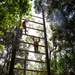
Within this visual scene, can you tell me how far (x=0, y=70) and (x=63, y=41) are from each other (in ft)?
39.1

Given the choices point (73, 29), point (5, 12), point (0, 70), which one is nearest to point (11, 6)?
point (5, 12)

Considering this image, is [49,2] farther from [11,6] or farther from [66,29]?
[11,6]

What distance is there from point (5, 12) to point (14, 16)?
59 cm

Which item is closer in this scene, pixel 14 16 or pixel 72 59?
pixel 14 16

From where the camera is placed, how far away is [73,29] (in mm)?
10758

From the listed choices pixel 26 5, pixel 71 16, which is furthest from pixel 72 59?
pixel 26 5

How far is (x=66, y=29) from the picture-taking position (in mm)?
11188

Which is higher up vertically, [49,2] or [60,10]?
[49,2]

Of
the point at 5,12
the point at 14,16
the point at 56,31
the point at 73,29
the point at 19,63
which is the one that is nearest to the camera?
the point at 5,12

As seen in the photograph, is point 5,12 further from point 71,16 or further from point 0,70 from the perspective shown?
point 0,70

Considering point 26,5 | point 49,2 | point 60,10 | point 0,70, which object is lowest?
point 0,70

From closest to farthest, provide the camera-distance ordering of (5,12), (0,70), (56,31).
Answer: (5,12) < (56,31) < (0,70)

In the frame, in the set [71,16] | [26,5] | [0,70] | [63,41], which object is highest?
[71,16]

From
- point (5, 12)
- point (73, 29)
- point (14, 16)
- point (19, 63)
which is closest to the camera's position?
point (5, 12)
